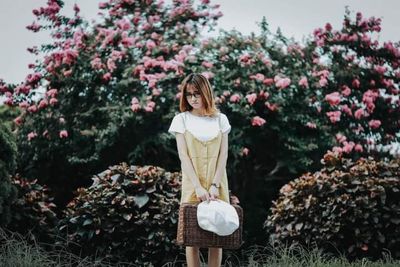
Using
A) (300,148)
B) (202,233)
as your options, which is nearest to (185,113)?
(202,233)

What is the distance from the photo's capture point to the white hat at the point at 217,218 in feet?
12.5

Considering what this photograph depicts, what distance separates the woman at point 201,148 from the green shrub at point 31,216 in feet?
7.89

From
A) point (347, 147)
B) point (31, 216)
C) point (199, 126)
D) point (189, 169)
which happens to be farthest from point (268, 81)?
point (189, 169)

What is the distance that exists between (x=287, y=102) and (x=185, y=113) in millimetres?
3944

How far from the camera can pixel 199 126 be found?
13.7ft

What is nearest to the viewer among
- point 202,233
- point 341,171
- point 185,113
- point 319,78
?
point 202,233

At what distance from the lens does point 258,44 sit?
27.6 ft

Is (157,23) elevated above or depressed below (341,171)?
above

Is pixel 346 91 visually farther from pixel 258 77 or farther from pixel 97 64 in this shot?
pixel 97 64

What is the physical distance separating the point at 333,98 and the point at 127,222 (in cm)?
347

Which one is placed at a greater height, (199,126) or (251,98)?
(251,98)

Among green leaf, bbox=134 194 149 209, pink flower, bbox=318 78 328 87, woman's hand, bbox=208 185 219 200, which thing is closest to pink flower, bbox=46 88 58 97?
green leaf, bbox=134 194 149 209

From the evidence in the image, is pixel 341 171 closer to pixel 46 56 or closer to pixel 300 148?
pixel 300 148

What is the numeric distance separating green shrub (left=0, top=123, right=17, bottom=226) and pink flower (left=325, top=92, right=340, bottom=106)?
389 cm
